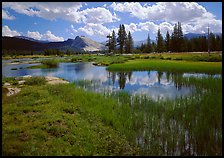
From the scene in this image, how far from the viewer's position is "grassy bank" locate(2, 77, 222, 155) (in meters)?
8.40

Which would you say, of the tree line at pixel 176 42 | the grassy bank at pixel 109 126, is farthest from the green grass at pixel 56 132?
the tree line at pixel 176 42

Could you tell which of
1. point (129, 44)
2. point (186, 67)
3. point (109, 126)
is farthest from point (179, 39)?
point (109, 126)

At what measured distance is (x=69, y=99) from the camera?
14500 mm

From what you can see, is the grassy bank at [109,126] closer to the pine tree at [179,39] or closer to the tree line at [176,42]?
the tree line at [176,42]

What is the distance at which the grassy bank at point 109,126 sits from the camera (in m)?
8.40

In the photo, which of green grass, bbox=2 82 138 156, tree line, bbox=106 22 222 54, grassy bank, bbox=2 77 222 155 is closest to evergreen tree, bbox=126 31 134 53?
tree line, bbox=106 22 222 54

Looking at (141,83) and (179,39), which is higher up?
(179,39)

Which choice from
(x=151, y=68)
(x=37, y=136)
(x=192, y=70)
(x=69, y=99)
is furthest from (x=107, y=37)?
(x=37, y=136)

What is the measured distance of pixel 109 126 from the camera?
10484 millimetres

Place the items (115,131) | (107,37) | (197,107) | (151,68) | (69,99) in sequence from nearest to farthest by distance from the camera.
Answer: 1. (115,131)
2. (197,107)
3. (69,99)
4. (151,68)
5. (107,37)

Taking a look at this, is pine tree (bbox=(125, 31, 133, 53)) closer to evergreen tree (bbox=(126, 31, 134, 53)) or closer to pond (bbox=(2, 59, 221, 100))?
evergreen tree (bbox=(126, 31, 134, 53))

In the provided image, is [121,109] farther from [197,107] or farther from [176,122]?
[197,107]

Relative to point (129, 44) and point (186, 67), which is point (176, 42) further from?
point (186, 67)

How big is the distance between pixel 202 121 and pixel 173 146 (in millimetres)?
2351
